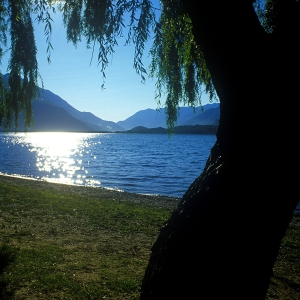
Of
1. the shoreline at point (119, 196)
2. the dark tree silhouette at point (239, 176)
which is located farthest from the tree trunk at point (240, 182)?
the shoreline at point (119, 196)

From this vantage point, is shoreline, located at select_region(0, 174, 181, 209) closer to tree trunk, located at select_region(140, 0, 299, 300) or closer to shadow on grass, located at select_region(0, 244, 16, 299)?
shadow on grass, located at select_region(0, 244, 16, 299)

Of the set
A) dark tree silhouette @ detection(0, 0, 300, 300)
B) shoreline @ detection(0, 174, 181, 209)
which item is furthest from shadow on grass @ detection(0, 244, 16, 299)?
shoreline @ detection(0, 174, 181, 209)

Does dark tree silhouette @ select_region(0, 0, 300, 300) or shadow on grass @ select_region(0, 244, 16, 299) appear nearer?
dark tree silhouette @ select_region(0, 0, 300, 300)

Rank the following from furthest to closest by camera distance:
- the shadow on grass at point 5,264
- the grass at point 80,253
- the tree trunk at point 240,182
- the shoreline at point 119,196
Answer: the shoreline at point 119,196
the grass at point 80,253
the shadow on grass at point 5,264
the tree trunk at point 240,182

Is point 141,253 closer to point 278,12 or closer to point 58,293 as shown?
point 58,293

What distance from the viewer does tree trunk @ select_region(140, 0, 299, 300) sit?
8.09ft

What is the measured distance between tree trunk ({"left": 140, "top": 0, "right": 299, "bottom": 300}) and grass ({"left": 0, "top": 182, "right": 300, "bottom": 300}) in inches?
124

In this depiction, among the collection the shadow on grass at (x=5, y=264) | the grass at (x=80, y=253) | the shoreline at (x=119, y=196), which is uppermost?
the shadow on grass at (x=5, y=264)

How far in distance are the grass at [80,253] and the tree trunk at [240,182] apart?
315cm

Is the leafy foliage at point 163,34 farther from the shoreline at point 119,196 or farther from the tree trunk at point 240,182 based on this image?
the shoreline at point 119,196

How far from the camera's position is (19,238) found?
825 cm

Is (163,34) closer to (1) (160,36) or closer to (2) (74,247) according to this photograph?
(1) (160,36)

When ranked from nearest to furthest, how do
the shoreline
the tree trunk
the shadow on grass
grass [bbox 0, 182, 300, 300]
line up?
the tree trunk, the shadow on grass, grass [bbox 0, 182, 300, 300], the shoreline

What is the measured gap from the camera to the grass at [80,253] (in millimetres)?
5359
